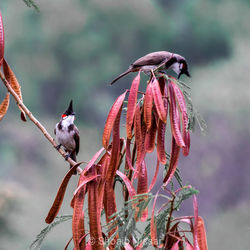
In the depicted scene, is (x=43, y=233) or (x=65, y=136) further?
(x=65, y=136)

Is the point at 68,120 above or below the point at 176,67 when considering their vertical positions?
above

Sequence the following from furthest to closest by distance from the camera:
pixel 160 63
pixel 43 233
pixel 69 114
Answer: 1. pixel 69 114
2. pixel 160 63
3. pixel 43 233

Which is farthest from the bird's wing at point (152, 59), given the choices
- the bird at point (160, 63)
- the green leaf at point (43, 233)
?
the green leaf at point (43, 233)

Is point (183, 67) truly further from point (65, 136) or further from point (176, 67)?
point (65, 136)

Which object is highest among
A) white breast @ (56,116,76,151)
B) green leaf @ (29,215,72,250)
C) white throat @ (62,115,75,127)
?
white throat @ (62,115,75,127)

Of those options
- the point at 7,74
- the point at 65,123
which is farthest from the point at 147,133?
the point at 65,123

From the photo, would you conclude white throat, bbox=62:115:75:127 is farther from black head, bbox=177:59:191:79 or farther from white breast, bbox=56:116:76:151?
black head, bbox=177:59:191:79

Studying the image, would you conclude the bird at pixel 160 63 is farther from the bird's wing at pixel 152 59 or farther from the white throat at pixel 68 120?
the white throat at pixel 68 120

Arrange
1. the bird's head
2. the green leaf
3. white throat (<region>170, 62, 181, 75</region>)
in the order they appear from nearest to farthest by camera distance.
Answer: the green leaf, white throat (<region>170, 62, 181, 75</region>), the bird's head

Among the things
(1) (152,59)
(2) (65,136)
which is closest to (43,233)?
(1) (152,59)

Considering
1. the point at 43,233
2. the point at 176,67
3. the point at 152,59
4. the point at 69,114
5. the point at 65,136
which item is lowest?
the point at 43,233

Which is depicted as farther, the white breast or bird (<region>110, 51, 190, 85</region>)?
the white breast

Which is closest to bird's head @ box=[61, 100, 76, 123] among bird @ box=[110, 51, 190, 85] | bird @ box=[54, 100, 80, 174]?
bird @ box=[54, 100, 80, 174]

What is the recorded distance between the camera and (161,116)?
28.9 inches
